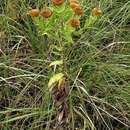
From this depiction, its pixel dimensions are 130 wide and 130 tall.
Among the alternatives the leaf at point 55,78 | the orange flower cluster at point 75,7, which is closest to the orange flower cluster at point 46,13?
the orange flower cluster at point 75,7

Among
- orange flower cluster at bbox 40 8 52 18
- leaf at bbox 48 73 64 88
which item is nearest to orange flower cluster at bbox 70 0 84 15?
orange flower cluster at bbox 40 8 52 18

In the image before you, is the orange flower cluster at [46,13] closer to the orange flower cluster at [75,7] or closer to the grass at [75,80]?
the orange flower cluster at [75,7]

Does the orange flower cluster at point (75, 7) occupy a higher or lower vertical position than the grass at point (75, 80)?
higher

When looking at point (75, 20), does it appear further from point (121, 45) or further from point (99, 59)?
point (121, 45)

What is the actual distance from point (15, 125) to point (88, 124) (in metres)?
0.31

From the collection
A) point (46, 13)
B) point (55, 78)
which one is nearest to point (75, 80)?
point (55, 78)

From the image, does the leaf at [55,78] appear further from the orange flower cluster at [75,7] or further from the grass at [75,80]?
the orange flower cluster at [75,7]

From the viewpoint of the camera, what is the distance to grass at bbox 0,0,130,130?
1.68m

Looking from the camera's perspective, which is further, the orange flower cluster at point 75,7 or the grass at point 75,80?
the grass at point 75,80

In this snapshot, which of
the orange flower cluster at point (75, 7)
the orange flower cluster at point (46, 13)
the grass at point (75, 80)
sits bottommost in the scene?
the grass at point (75, 80)

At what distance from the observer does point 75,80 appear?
1.63m

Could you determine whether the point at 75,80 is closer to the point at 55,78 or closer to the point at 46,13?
the point at 55,78

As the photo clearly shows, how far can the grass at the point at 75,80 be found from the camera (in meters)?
1.68

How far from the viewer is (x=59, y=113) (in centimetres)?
165
